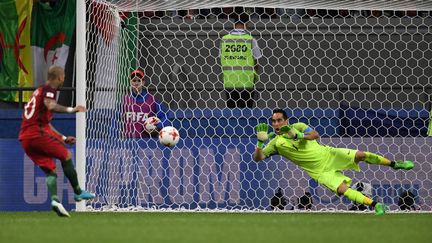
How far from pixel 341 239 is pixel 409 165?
173 inches

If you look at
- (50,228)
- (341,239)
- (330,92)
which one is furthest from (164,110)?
(341,239)

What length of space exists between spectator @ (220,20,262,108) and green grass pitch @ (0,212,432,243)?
314 cm

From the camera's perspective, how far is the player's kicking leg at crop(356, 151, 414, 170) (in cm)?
1150

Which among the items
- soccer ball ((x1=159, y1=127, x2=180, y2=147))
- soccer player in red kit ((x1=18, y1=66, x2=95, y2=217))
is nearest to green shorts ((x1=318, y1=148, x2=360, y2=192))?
soccer ball ((x1=159, y1=127, x2=180, y2=147))

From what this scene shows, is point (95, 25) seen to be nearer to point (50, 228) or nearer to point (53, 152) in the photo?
point (53, 152)

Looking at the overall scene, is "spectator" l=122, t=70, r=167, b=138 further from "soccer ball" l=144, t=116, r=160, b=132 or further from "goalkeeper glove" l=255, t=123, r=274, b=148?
"goalkeeper glove" l=255, t=123, r=274, b=148

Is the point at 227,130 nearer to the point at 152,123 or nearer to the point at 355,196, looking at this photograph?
the point at 152,123

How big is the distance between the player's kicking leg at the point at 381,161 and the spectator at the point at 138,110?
2.47 meters

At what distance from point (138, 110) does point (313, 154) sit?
7.32 feet

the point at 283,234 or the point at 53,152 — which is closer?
the point at 283,234

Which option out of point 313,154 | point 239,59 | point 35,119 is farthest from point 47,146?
point 239,59

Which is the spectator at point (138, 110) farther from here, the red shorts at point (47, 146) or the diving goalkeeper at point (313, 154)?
the red shorts at point (47, 146)

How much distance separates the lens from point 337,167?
1202cm

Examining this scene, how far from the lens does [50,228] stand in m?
8.42
